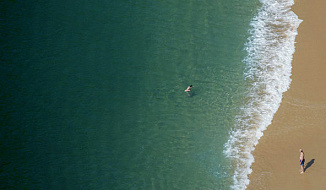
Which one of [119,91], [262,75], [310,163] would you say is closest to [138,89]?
[119,91]

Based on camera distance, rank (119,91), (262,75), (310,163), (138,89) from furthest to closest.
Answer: (262,75) → (138,89) → (119,91) → (310,163)

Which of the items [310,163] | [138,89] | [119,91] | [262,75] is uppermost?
[262,75]

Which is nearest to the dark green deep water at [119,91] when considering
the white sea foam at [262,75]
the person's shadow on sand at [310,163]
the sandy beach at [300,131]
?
the white sea foam at [262,75]

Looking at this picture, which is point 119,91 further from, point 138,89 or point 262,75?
point 262,75

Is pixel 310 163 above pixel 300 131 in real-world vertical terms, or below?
A: below

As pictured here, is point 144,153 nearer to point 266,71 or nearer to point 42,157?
point 42,157

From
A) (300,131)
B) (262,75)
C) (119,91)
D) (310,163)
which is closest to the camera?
(310,163)
